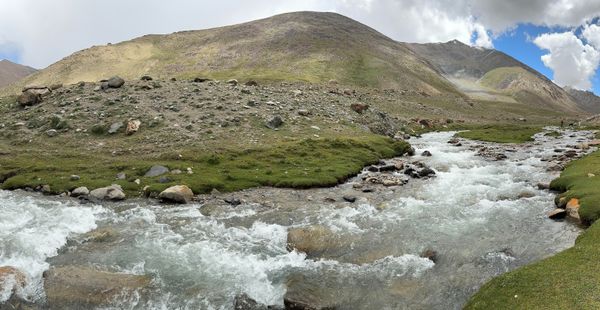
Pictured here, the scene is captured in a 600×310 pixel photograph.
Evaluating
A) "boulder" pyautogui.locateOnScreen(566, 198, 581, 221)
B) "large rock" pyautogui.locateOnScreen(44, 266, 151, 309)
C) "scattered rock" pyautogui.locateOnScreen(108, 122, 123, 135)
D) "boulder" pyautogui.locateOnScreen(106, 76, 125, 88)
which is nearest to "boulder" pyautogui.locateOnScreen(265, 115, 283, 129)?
"scattered rock" pyautogui.locateOnScreen(108, 122, 123, 135)

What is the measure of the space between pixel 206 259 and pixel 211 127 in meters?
32.7

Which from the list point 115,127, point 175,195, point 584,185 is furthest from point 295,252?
point 115,127

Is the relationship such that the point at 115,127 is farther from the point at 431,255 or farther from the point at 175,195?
the point at 431,255

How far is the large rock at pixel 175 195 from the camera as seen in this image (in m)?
32.5

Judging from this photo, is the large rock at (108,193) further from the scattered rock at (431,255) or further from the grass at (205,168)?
the scattered rock at (431,255)

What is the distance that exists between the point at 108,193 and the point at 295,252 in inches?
679

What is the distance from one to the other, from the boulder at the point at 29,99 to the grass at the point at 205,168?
22566mm

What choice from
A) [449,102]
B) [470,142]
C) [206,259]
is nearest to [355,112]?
[470,142]

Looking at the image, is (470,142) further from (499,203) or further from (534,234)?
(534,234)

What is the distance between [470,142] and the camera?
72.5 meters

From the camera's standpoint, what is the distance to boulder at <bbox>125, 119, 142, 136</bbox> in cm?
5105

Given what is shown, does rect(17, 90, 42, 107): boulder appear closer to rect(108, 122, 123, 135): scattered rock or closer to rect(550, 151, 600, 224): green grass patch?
rect(108, 122, 123, 135): scattered rock

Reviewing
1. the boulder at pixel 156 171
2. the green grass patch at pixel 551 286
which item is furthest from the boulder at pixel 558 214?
the boulder at pixel 156 171

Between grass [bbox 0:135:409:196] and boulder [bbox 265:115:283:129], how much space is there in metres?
7.16
